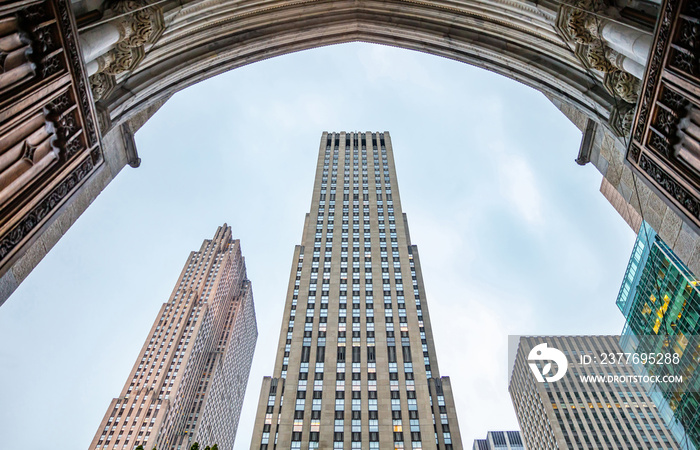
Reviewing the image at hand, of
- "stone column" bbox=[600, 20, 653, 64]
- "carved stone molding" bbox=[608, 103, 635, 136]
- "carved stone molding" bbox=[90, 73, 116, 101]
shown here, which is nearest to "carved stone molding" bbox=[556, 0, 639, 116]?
"carved stone molding" bbox=[608, 103, 635, 136]

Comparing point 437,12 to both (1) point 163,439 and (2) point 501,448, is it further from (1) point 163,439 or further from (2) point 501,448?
(2) point 501,448

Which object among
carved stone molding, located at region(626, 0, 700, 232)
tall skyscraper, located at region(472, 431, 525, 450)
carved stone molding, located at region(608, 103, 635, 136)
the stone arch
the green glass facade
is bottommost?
carved stone molding, located at region(626, 0, 700, 232)

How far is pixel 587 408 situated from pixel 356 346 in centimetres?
6509

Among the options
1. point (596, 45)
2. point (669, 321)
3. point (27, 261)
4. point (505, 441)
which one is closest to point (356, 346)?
point (669, 321)

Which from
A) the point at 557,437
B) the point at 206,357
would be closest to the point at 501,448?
the point at 557,437

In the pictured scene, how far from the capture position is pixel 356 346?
59.8m

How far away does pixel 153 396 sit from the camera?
102 m

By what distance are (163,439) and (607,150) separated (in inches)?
4579

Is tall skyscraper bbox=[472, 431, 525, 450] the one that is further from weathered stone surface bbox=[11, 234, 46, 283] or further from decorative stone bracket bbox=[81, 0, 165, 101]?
decorative stone bracket bbox=[81, 0, 165, 101]

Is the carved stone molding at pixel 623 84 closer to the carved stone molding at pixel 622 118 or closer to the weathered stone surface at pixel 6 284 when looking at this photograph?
the carved stone molding at pixel 622 118

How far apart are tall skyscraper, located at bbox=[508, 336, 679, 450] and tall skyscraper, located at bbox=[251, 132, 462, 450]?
46.6 meters

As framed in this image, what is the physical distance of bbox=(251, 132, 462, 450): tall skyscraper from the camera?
165 ft

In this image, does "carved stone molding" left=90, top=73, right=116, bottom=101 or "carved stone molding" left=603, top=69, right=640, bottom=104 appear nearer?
"carved stone molding" left=90, top=73, right=116, bottom=101
